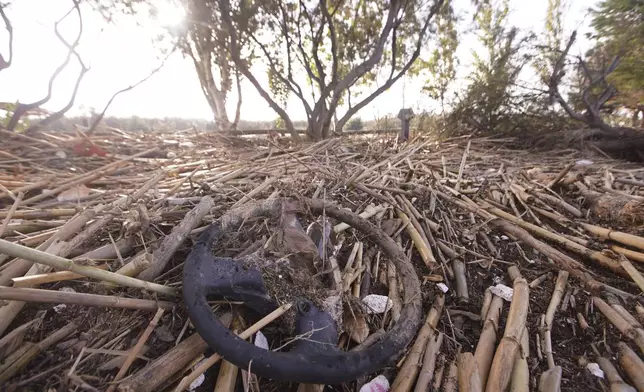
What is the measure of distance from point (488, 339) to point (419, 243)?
2.11 feet

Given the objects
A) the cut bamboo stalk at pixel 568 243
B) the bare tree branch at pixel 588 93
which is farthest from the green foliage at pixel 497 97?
the cut bamboo stalk at pixel 568 243

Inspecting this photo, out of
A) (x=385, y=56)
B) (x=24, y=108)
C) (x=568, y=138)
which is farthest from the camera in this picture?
(x=385, y=56)

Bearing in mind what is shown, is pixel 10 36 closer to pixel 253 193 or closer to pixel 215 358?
pixel 253 193

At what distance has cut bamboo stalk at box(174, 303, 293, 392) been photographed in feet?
3.29

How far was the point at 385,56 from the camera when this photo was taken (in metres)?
7.49

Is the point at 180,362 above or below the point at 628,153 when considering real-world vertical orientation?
below

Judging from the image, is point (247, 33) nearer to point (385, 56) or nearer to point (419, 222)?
point (385, 56)

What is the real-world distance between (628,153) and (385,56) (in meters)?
5.29

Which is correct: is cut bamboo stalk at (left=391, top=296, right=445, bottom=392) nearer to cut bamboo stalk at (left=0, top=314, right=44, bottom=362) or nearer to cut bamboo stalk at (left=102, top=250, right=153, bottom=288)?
cut bamboo stalk at (left=102, top=250, right=153, bottom=288)

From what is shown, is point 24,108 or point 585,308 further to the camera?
point 24,108

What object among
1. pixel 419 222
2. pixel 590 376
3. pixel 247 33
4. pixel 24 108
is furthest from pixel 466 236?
pixel 247 33

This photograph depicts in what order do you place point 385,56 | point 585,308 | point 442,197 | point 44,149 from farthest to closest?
point 385,56, point 44,149, point 442,197, point 585,308

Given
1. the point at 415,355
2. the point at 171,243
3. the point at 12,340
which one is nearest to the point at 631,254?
the point at 415,355

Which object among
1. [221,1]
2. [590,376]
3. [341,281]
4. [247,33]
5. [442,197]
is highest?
[221,1]
